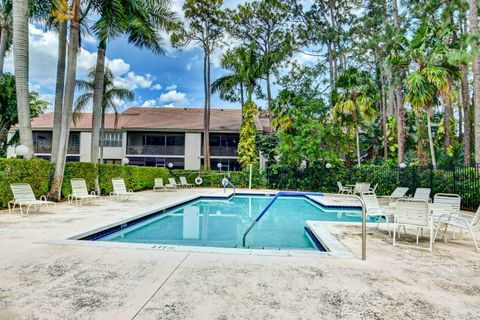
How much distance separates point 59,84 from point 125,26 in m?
3.80

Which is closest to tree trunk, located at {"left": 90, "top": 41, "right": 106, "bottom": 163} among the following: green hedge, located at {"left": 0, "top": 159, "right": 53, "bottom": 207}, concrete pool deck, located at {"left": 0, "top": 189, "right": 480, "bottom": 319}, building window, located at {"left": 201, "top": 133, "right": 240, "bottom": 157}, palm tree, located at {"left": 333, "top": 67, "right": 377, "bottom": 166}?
green hedge, located at {"left": 0, "top": 159, "right": 53, "bottom": 207}

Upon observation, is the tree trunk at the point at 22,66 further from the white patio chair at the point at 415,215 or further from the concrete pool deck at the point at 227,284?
the white patio chair at the point at 415,215

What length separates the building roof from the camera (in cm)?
2722

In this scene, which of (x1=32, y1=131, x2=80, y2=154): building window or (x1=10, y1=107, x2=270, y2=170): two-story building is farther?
(x1=32, y1=131, x2=80, y2=154): building window

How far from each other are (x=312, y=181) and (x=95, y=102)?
570 inches

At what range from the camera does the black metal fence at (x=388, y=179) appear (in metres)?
10.9

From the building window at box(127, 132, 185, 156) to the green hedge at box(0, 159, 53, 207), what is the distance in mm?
16791

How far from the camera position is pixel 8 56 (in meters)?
18.7

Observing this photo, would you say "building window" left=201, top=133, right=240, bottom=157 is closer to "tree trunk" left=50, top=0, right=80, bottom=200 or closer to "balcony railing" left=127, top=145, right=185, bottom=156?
"balcony railing" left=127, top=145, right=185, bottom=156

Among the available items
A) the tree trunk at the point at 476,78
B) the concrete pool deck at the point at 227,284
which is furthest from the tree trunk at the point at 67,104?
the tree trunk at the point at 476,78

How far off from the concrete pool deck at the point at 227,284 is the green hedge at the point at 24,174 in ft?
16.4

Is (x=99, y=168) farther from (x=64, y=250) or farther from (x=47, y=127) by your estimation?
(x=47, y=127)

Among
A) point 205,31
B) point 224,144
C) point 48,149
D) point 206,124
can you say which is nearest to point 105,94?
point 206,124

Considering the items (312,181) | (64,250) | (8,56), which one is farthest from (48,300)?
(8,56)
